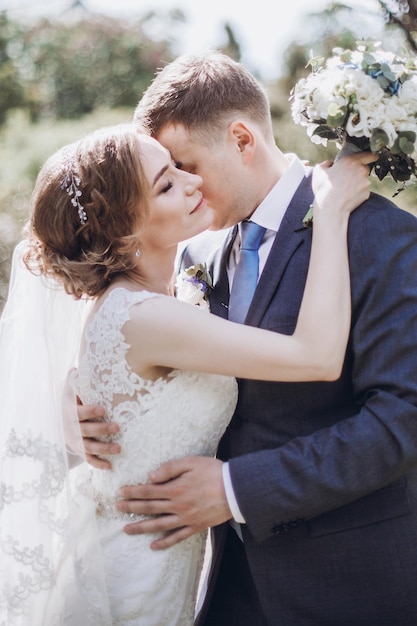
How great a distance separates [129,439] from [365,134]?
1.27m

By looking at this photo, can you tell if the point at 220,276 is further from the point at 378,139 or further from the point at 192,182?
the point at 378,139

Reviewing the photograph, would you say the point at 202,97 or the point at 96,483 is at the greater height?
the point at 202,97

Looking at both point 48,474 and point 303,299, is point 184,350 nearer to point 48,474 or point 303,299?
point 303,299

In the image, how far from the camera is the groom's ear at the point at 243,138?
3.25 meters

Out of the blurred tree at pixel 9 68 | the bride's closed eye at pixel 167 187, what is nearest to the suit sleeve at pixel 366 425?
the bride's closed eye at pixel 167 187

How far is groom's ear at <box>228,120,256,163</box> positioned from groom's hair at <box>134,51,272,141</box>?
0.14 feet

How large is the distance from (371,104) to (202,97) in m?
0.81

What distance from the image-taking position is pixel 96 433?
9.23 feet

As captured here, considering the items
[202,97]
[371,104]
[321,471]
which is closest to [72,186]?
[202,97]

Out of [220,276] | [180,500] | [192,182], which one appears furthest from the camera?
[220,276]

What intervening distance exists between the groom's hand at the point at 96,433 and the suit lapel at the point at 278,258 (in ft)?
1.95

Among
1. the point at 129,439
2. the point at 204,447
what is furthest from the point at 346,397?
the point at 129,439

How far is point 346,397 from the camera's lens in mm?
2775

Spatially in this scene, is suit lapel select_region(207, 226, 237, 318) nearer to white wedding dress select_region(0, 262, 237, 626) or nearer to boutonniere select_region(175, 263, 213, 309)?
boutonniere select_region(175, 263, 213, 309)
